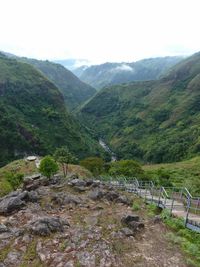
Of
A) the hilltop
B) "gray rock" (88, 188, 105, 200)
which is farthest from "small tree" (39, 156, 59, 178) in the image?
the hilltop

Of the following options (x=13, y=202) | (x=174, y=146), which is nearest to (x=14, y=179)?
(x=13, y=202)

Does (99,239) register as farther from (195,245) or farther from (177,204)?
(177,204)

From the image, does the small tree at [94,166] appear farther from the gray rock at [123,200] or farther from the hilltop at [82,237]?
the hilltop at [82,237]

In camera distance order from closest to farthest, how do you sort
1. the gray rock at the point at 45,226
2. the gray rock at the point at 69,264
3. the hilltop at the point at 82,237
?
the gray rock at the point at 69,264 → the hilltop at the point at 82,237 → the gray rock at the point at 45,226

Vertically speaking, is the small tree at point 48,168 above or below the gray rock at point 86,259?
below

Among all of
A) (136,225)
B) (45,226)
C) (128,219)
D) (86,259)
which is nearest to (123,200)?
(128,219)

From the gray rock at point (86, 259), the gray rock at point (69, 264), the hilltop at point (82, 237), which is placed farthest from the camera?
the hilltop at point (82, 237)

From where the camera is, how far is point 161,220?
18.2 m

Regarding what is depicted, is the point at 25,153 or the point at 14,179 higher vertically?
the point at 14,179

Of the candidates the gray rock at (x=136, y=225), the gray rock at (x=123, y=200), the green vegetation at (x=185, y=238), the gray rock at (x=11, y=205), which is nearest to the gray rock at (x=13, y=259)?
the gray rock at (x=136, y=225)

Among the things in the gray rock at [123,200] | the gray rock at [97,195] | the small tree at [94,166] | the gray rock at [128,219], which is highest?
the gray rock at [128,219]

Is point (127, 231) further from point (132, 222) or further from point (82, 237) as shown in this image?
point (82, 237)

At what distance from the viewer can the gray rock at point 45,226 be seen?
15.8m

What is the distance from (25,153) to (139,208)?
144709 millimetres
